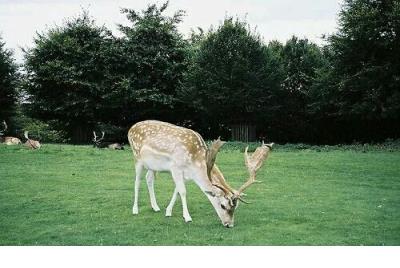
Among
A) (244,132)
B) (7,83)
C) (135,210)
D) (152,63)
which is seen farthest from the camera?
(152,63)

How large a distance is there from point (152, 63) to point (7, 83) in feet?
8.23

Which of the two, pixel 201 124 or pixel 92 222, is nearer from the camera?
pixel 92 222

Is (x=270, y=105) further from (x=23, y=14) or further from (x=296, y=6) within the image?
(x=23, y=14)

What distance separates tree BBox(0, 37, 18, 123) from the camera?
920cm

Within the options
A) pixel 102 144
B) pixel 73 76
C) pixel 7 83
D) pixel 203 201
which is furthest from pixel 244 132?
pixel 7 83

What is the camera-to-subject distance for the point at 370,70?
10.3 m

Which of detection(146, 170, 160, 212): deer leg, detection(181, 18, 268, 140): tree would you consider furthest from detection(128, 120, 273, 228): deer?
detection(181, 18, 268, 140): tree

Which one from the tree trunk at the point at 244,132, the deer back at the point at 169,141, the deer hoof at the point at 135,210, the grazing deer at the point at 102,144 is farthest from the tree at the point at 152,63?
the deer hoof at the point at 135,210

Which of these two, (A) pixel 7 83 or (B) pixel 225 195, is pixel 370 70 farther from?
(A) pixel 7 83

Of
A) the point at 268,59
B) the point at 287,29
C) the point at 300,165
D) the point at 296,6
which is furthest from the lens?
the point at 268,59

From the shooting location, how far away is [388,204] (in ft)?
23.0

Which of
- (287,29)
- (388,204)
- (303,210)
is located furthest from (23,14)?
(388,204)

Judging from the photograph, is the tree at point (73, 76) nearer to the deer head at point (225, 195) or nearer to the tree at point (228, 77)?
the tree at point (228, 77)

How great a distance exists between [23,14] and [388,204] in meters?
5.57
